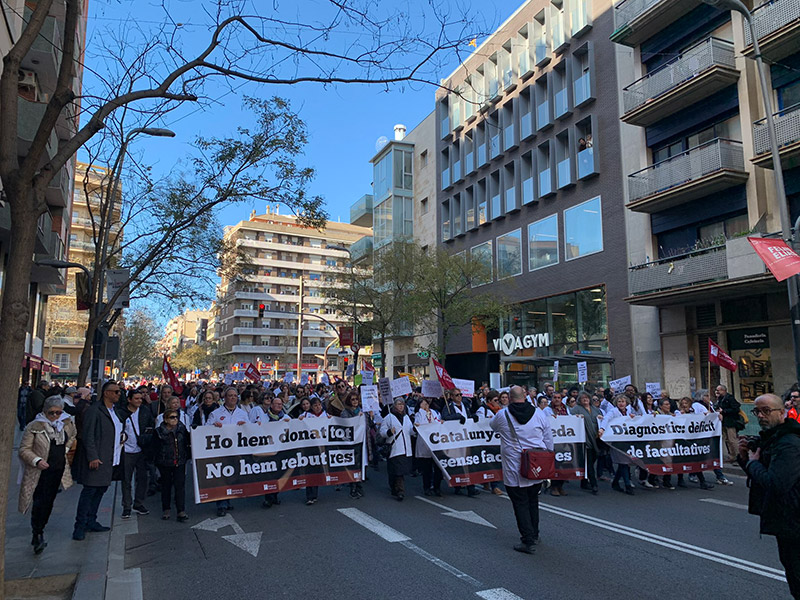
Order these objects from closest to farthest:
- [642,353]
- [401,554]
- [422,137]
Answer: [401,554] → [642,353] → [422,137]

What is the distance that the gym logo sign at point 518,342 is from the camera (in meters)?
29.4

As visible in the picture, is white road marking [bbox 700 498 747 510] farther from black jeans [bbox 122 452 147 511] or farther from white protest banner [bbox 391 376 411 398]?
black jeans [bbox 122 452 147 511]

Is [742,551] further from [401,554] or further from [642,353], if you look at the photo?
[642,353]

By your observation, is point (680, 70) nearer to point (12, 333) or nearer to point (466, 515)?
point (466, 515)

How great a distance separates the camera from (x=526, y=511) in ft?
22.7

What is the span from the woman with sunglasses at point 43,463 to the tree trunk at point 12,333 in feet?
5.78

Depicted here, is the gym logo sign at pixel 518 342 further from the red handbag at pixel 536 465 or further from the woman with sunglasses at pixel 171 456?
the red handbag at pixel 536 465

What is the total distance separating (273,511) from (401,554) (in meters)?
3.21

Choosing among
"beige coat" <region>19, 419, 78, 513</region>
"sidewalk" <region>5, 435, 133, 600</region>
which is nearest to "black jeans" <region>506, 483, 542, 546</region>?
"sidewalk" <region>5, 435, 133, 600</region>

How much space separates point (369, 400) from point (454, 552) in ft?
16.6

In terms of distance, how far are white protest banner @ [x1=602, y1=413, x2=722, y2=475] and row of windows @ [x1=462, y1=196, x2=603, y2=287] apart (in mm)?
15527

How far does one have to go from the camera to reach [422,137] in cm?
4341

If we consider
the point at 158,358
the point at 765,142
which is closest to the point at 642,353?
the point at 765,142

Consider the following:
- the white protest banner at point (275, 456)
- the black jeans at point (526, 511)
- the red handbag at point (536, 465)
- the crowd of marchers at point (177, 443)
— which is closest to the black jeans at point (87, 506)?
the crowd of marchers at point (177, 443)
